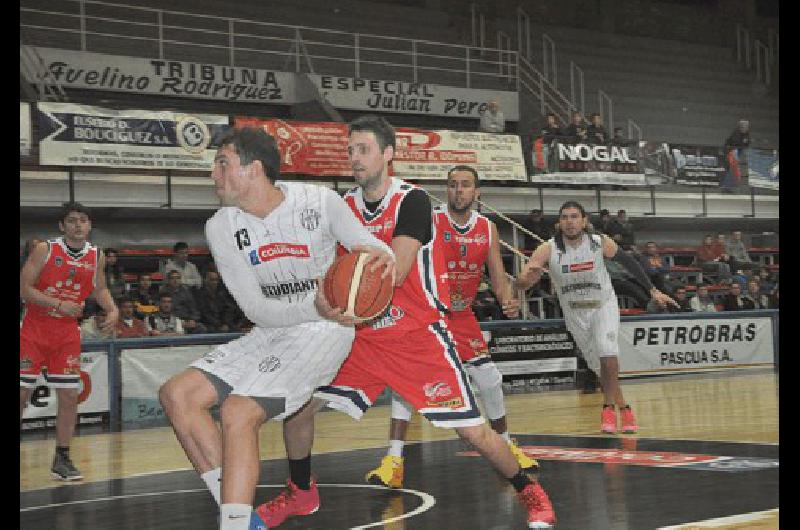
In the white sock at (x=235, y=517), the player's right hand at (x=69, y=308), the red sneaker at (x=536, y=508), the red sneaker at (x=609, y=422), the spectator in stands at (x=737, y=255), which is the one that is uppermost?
the spectator in stands at (x=737, y=255)

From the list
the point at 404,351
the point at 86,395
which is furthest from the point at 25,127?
the point at 404,351

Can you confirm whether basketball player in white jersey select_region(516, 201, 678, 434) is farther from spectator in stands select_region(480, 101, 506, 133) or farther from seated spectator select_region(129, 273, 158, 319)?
spectator in stands select_region(480, 101, 506, 133)

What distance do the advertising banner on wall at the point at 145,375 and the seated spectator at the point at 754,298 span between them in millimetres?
12806

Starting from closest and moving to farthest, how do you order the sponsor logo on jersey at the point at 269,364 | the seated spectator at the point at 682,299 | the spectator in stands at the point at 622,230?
the sponsor logo on jersey at the point at 269,364
the seated spectator at the point at 682,299
the spectator in stands at the point at 622,230

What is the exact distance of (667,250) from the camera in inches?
1017

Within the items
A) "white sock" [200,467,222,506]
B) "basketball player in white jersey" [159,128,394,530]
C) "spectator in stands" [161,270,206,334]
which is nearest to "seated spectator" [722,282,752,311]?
"spectator in stands" [161,270,206,334]

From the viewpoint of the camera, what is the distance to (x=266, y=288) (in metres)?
5.64

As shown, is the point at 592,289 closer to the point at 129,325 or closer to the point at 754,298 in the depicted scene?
the point at 129,325

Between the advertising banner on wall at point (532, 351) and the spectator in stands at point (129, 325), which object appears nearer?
the spectator in stands at point (129, 325)

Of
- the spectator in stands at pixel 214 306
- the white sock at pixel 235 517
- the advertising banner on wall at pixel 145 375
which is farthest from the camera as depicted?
the spectator in stands at pixel 214 306

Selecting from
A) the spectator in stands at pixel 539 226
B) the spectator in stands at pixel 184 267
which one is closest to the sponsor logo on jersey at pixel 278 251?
the spectator in stands at pixel 184 267

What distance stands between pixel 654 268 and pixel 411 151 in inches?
213

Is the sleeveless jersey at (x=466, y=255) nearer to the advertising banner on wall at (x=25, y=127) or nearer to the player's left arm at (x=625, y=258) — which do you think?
the player's left arm at (x=625, y=258)

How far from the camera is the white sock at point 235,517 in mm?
4941
